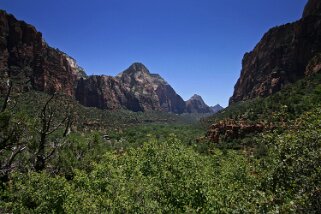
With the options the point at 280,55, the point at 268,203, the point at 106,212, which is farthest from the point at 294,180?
the point at 280,55

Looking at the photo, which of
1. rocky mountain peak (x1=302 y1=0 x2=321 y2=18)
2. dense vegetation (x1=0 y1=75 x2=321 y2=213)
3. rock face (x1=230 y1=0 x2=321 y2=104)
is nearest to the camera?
dense vegetation (x1=0 y1=75 x2=321 y2=213)

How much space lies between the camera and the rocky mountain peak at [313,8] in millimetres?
167650

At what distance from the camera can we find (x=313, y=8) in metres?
181

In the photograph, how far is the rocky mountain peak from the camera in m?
168

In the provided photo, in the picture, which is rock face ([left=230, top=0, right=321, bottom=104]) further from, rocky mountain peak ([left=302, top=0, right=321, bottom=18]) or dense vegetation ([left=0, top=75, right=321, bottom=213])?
dense vegetation ([left=0, top=75, right=321, bottom=213])

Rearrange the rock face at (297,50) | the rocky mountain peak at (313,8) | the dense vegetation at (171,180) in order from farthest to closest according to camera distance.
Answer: the rocky mountain peak at (313,8) < the rock face at (297,50) < the dense vegetation at (171,180)

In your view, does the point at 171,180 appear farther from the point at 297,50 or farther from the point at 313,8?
the point at 313,8

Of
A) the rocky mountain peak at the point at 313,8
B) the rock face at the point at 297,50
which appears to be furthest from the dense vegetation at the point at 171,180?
the rocky mountain peak at the point at 313,8

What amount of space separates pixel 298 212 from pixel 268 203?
1225 millimetres

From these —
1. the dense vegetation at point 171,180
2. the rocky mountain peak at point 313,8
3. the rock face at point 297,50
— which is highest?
the rocky mountain peak at point 313,8

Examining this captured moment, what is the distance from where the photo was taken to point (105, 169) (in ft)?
99.2

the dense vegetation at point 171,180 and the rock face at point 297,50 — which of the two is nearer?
the dense vegetation at point 171,180

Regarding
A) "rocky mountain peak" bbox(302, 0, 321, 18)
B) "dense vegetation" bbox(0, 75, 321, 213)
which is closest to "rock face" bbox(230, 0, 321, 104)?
"rocky mountain peak" bbox(302, 0, 321, 18)

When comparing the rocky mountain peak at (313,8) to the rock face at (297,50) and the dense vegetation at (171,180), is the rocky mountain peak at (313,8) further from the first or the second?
the dense vegetation at (171,180)
